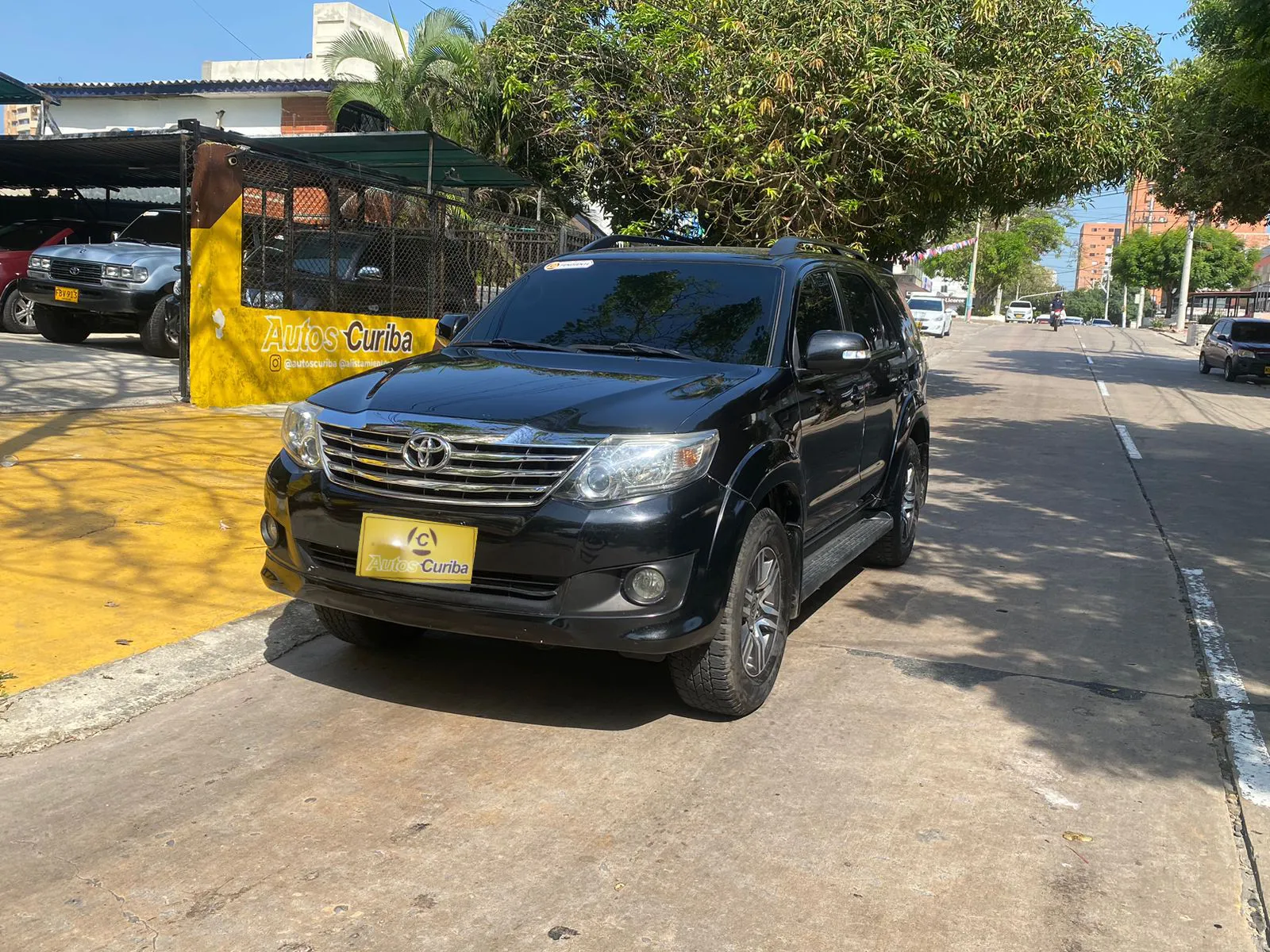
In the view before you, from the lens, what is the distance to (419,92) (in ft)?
74.3

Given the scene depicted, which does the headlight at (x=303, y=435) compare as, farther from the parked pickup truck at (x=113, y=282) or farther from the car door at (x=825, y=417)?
the parked pickup truck at (x=113, y=282)

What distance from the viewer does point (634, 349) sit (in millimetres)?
5047

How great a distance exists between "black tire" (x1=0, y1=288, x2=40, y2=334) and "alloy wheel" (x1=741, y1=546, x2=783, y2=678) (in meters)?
14.9

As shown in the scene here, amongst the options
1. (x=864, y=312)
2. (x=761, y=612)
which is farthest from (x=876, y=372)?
(x=761, y=612)

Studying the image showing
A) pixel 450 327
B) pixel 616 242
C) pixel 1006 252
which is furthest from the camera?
pixel 1006 252

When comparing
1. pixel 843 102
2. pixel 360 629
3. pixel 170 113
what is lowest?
pixel 360 629

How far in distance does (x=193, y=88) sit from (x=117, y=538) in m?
28.4

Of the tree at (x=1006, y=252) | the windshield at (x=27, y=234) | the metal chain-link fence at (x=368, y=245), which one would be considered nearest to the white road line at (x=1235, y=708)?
the metal chain-link fence at (x=368, y=245)

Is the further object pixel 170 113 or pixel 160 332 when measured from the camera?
pixel 170 113

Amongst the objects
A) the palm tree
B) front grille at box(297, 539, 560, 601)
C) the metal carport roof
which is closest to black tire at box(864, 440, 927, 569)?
front grille at box(297, 539, 560, 601)

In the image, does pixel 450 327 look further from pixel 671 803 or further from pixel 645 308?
pixel 671 803

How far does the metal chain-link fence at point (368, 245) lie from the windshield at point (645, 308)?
473 centimetres

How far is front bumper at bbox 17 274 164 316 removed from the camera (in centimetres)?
1388

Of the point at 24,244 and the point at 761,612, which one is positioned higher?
the point at 24,244
